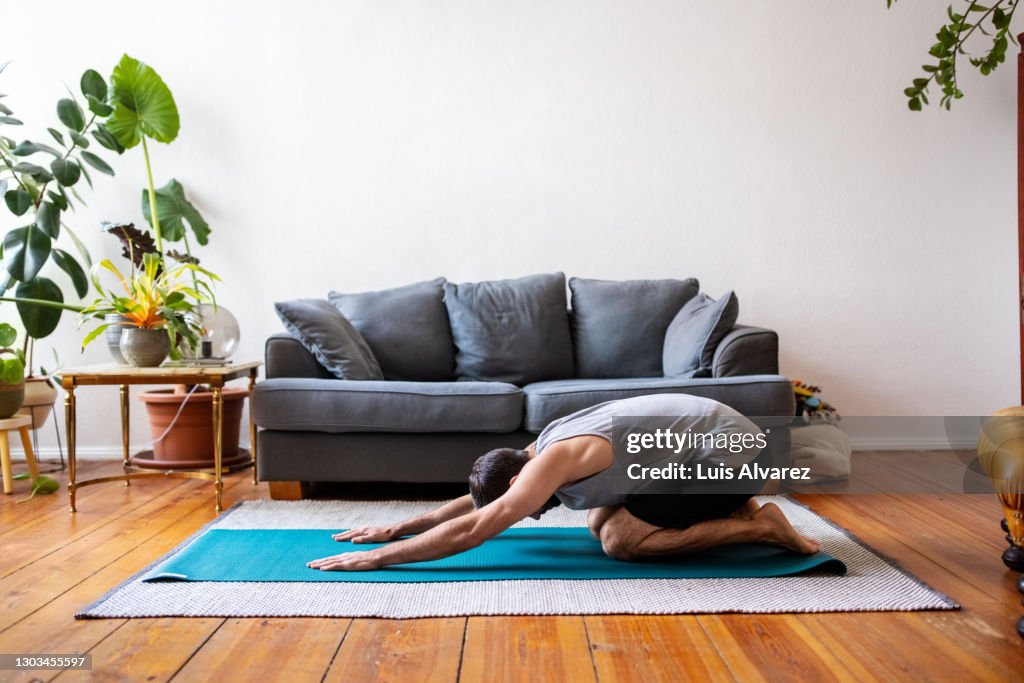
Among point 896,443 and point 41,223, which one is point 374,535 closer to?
point 41,223

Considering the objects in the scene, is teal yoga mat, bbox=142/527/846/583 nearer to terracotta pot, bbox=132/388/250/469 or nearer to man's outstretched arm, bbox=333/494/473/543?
man's outstretched arm, bbox=333/494/473/543

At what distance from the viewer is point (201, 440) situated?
3.93 meters

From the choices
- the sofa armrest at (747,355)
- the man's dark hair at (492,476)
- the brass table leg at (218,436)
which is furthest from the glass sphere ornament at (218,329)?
the sofa armrest at (747,355)

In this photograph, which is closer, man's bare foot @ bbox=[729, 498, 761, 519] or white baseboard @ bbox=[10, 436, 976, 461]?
man's bare foot @ bbox=[729, 498, 761, 519]

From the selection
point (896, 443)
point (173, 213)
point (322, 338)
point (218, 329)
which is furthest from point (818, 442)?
point (173, 213)

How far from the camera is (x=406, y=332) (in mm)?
3980

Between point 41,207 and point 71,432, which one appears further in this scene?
point 41,207

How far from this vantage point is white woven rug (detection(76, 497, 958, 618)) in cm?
206

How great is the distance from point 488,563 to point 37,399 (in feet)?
8.42

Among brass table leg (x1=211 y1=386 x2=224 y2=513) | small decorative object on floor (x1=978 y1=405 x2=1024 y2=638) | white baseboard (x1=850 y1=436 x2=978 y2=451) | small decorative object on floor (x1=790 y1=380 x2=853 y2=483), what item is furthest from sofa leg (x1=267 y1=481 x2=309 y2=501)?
white baseboard (x1=850 y1=436 x2=978 y2=451)

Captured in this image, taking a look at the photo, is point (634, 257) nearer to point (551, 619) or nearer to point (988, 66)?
point (988, 66)

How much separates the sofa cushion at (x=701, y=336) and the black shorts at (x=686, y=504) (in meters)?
1.17

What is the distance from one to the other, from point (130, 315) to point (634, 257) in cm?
235

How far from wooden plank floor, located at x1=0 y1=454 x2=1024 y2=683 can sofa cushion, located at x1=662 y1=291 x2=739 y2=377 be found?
1.23 meters
